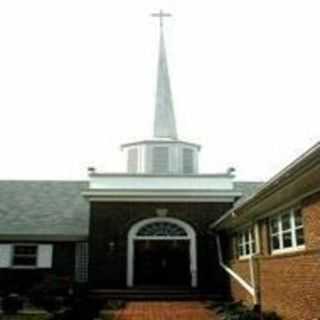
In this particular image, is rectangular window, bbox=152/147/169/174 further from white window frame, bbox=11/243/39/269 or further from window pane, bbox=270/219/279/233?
window pane, bbox=270/219/279/233

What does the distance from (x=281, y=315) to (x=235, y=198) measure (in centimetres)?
975

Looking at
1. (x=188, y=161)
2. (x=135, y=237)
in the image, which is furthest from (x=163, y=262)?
(x=188, y=161)

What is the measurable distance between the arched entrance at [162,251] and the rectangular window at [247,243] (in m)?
3.92

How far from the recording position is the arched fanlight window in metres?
20.8

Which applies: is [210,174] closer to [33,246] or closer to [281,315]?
[33,246]

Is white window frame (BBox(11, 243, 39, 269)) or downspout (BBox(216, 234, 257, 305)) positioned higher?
white window frame (BBox(11, 243, 39, 269))

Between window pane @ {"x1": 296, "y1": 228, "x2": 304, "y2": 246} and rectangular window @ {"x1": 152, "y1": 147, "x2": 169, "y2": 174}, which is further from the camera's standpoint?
rectangular window @ {"x1": 152, "y1": 147, "x2": 169, "y2": 174}

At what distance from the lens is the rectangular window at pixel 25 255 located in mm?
21188

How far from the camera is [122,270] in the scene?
20.1 metres

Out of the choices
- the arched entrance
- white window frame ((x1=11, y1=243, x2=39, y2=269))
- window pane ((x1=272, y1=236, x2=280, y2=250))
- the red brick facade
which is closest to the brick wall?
the arched entrance

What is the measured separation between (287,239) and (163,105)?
49.1 feet

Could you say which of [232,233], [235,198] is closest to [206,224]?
[235,198]

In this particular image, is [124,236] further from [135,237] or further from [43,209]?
[43,209]

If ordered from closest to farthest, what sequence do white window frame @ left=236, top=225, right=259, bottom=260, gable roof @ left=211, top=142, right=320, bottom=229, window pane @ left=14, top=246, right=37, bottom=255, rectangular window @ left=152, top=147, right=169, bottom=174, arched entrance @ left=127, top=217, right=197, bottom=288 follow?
1. gable roof @ left=211, top=142, right=320, bottom=229
2. white window frame @ left=236, top=225, right=259, bottom=260
3. arched entrance @ left=127, top=217, right=197, bottom=288
4. window pane @ left=14, top=246, right=37, bottom=255
5. rectangular window @ left=152, top=147, right=169, bottom=174
